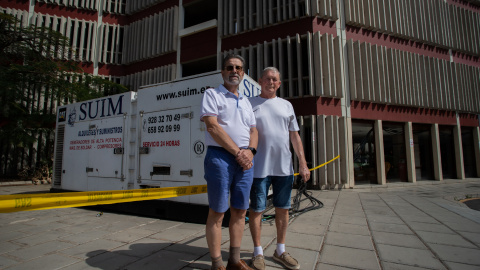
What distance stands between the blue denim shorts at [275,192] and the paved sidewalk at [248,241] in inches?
23.9

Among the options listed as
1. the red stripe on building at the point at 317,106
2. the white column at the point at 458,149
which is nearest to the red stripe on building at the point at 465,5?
the white column at the point at 458,149

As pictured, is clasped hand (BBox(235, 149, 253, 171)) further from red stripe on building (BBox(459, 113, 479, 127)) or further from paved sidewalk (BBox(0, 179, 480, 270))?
red stripe on building (BBox(459, 113, 479, 127))

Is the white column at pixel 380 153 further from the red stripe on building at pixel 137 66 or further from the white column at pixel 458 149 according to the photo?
the red stripe on building at pixel 137 66

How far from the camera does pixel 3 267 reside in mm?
2428

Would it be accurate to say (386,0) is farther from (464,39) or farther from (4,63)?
(4,63)

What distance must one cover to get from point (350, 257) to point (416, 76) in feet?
42.6

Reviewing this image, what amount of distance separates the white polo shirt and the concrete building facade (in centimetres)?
797

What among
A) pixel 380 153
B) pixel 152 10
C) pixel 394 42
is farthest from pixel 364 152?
pixel 152 10

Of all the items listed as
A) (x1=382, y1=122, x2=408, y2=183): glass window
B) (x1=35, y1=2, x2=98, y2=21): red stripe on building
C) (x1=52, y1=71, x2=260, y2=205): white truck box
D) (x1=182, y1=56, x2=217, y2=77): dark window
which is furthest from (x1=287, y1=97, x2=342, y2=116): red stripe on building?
(x1=35, y1=2, x2=98, y2=21): red stripe on building

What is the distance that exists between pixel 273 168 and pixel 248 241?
1.25 m

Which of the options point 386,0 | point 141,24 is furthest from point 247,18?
point 141,24

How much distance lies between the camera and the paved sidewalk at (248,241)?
8.25 ft

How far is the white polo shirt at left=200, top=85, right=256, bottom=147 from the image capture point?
2.13 meters

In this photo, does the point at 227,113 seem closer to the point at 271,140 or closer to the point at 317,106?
the point at 271,140
